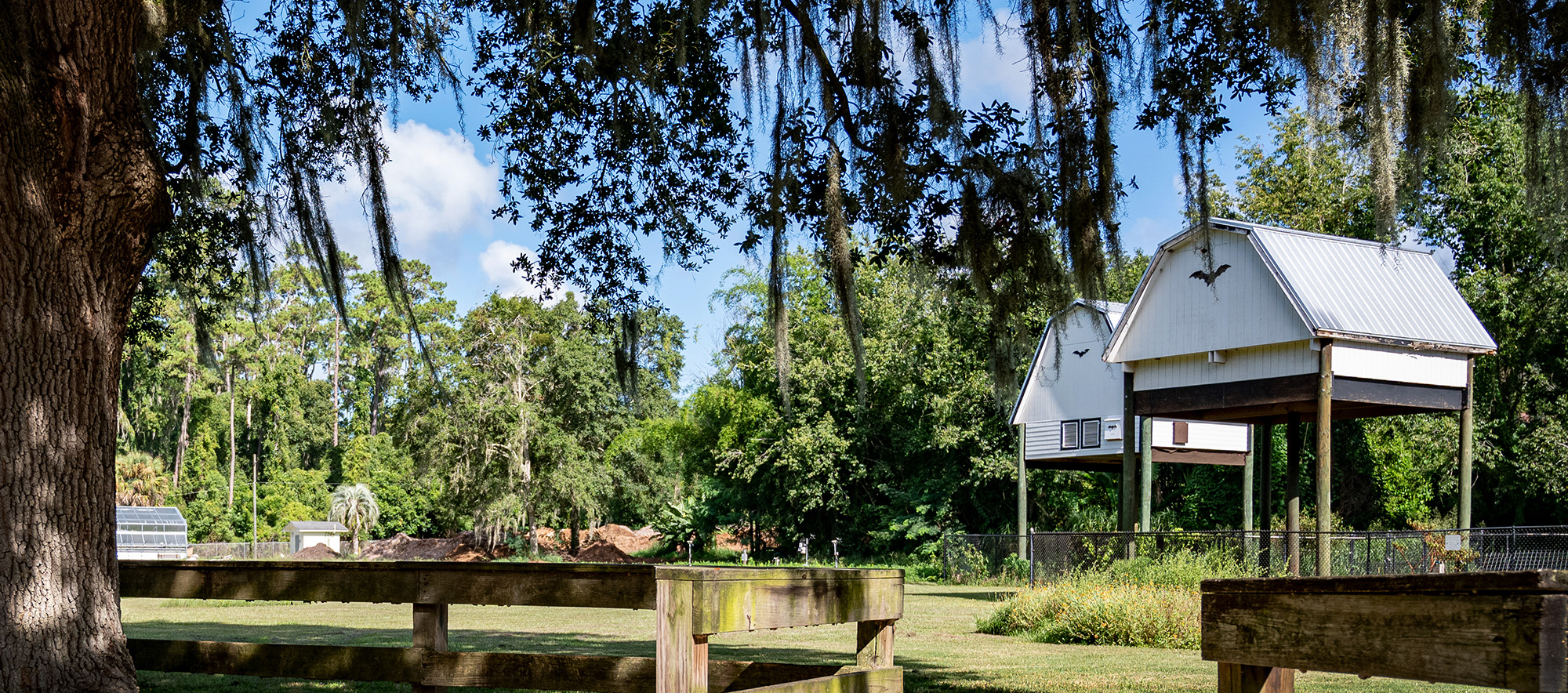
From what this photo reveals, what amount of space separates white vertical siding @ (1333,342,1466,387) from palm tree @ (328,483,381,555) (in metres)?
49.9

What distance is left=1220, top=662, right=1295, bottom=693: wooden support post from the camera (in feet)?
8.75

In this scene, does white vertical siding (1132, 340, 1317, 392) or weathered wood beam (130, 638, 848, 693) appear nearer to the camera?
weathered wood beam (130, 638, 848, 693)

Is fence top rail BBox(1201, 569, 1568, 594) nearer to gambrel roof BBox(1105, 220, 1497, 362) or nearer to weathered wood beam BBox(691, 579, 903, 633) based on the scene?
weathered wood beam BBox(691, 579, 903, 633)

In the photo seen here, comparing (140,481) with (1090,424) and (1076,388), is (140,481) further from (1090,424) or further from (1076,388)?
(1090,424)

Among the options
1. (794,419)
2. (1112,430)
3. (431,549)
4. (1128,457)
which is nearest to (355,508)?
(431,549)

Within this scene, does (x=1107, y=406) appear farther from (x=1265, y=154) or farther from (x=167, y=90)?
(x=167, y=90)

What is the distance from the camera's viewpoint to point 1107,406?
23453 millimetres

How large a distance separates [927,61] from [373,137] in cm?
369

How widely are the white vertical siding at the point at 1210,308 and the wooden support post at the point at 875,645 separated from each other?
11917 mm

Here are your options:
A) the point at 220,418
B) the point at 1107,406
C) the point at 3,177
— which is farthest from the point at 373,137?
the point at 220,418

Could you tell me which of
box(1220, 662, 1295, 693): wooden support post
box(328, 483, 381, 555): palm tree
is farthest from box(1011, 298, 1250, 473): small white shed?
box(328, 483, 381, 555): palm tree

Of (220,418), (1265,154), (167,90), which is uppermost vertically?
(1265,154)

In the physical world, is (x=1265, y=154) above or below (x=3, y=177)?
above

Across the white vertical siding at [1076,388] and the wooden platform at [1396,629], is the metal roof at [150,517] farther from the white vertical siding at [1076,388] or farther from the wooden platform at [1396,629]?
the wooden platform at [1396,629]
